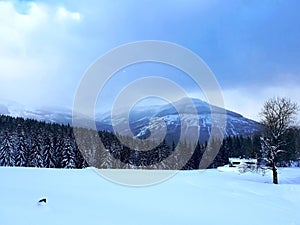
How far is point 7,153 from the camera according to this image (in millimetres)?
51594

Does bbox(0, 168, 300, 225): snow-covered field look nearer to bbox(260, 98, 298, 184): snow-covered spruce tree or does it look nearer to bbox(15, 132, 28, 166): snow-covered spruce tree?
bbox(260, 98, 298, 184): snow-covered spruce tree

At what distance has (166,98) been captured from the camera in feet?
74.7

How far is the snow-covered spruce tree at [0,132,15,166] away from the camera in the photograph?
50.9m

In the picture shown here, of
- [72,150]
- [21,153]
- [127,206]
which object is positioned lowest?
[127,206]

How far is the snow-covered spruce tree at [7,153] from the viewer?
5094cm

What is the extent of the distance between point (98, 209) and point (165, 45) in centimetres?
1081

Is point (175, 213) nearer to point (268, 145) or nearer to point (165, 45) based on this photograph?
point (165, 45)

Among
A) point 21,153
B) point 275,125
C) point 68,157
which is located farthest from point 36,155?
point 275,125

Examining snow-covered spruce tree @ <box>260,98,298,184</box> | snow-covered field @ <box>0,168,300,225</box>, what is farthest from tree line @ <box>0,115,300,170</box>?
snow-covered field @ <box>0,168,300,225</box>

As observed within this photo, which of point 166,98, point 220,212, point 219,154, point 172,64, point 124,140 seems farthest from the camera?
point 219,154

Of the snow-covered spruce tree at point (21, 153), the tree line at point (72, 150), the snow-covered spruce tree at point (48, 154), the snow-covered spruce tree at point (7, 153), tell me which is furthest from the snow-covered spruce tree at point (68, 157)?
the snow-covered spruce tree at point (7, 153)

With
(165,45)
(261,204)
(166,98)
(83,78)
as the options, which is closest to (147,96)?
(166,98)

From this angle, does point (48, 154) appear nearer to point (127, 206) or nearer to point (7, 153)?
point (7, 153)

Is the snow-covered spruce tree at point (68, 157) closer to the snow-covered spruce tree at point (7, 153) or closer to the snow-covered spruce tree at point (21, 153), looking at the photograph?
the snow-covered spruce tree at point (21, 153)
